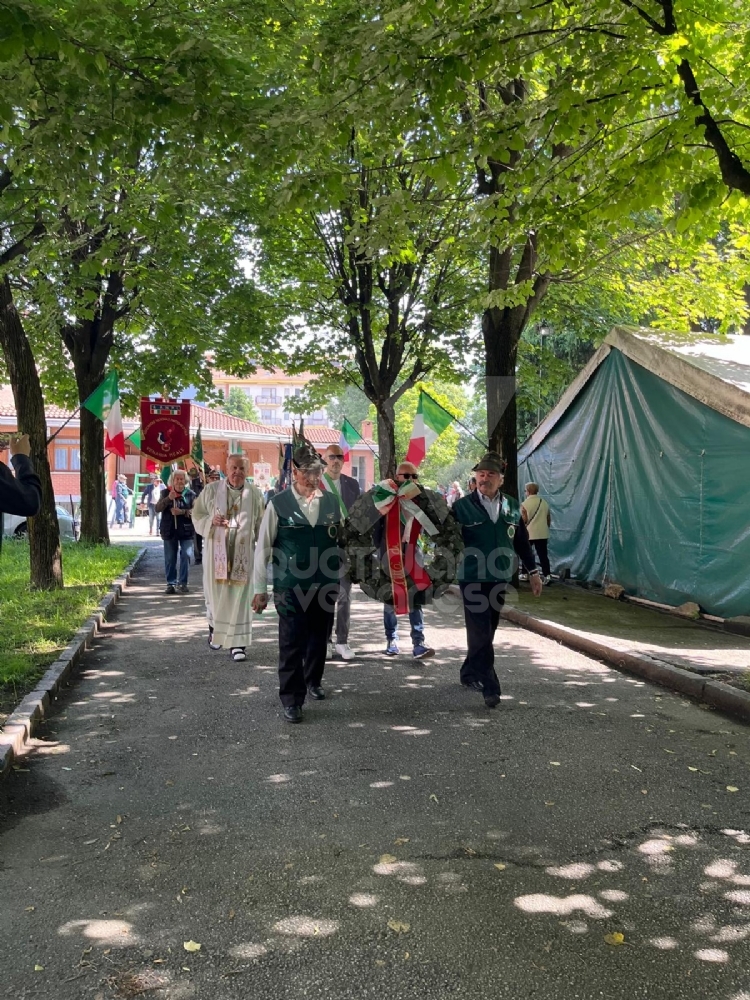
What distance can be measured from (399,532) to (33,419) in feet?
22.5

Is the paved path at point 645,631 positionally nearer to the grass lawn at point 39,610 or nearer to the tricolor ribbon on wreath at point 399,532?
the tricolor ribbon on wreath at point 399,532

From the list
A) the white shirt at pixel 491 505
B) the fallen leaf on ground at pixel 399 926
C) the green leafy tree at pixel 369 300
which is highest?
the green leafy tree at pixel 369 300

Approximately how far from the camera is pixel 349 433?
2541cm

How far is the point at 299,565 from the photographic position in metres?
6.43

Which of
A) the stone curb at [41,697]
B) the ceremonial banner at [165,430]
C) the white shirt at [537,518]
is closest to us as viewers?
the stone curb at [41,697]

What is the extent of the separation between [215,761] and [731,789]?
126 inches

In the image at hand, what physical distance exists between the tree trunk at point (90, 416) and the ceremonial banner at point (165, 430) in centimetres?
234

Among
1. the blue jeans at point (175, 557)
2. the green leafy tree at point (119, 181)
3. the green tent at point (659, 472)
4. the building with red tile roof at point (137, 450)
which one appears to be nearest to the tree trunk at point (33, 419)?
the green leafy tree at point (119, 181)

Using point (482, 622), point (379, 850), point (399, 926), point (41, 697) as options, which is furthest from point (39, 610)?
point (399, 926)

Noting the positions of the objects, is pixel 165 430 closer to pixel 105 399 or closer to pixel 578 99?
pixel 105 399

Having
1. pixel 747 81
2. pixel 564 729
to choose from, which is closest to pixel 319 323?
pixel 747 81

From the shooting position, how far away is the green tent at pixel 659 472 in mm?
10180

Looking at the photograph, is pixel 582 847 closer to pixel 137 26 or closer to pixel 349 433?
pixel 137 26

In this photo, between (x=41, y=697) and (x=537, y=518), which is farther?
(x=537, y=518)
